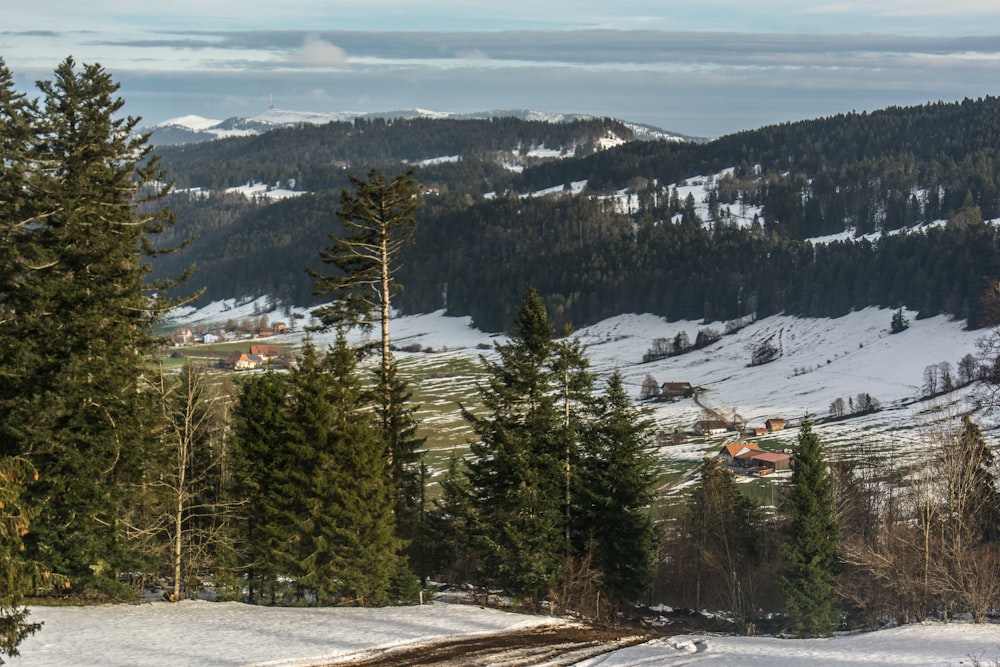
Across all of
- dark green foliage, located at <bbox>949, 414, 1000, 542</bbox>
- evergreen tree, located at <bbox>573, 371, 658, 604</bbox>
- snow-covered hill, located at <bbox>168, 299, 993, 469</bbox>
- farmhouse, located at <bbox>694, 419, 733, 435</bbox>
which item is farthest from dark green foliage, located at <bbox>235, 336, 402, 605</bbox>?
farmhouse, located at <bbox>694, 419, 733, 435</bbox>

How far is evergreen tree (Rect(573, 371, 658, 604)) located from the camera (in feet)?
113

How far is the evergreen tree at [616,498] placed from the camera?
34562 mm

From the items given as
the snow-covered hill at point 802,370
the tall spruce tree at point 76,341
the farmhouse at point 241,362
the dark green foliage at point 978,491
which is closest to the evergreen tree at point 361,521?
the tall spruce tree at point 76,341

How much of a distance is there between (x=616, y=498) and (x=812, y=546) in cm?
863

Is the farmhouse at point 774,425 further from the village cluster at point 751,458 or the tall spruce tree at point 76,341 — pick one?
the tall spruce tree at point 76,341

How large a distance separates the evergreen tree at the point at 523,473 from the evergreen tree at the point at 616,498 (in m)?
0.98

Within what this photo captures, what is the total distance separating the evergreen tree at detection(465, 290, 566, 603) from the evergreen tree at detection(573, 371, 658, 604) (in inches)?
38.6

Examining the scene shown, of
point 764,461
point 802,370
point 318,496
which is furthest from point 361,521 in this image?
point 802,370

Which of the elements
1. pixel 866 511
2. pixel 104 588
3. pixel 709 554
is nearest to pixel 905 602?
pixel 709 554

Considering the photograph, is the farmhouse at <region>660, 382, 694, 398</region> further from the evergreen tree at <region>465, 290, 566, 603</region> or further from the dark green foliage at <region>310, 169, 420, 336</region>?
the dark green foliage at <region>310, 169, 420, 336</region>

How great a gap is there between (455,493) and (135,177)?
14341mm

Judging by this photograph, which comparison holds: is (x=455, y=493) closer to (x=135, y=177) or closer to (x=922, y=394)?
(x=135, y=177)

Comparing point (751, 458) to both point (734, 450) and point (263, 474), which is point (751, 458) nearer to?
point (734, 450)

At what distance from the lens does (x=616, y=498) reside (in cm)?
3456
